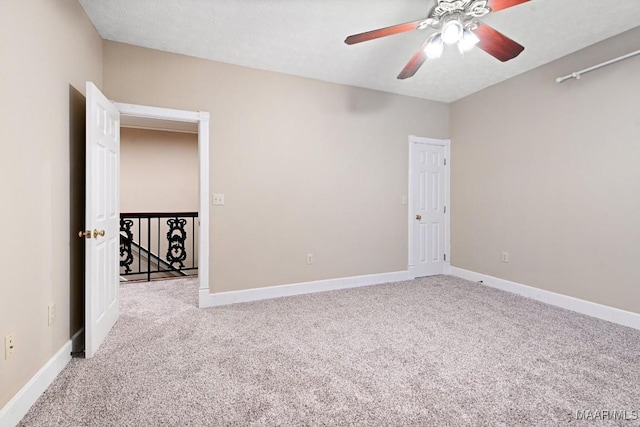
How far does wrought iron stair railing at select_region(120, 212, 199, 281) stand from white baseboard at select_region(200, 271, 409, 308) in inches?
65.9

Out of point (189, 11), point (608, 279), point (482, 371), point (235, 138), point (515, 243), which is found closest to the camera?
point (482, 371)

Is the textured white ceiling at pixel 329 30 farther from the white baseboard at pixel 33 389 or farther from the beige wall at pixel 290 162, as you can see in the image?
the white baseboard at pixel 33 389

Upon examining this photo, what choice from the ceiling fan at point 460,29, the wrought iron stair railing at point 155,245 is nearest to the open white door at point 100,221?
the wrought iron stair railing at point 155,245

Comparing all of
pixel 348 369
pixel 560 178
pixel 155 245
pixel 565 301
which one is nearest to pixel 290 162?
pixel 348 369

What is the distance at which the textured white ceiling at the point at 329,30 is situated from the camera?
7.73 ft

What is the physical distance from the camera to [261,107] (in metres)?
3.50

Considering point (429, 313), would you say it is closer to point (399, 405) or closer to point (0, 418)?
point (399, 405)

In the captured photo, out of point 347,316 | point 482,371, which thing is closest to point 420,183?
point 347,316

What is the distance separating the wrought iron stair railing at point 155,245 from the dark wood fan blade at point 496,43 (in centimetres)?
447

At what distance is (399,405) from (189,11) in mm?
3116

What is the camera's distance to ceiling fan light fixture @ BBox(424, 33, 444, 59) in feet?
7.23

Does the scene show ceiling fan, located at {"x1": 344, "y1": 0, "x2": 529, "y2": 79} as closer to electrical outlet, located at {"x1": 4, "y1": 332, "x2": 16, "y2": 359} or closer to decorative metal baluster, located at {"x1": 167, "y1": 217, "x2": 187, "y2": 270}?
electrical outlet, located at {"x1": 4, "y1": 332, "x2": 16, "y2": 359}

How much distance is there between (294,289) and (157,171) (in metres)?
3.82

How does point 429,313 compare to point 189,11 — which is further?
point 429,313
